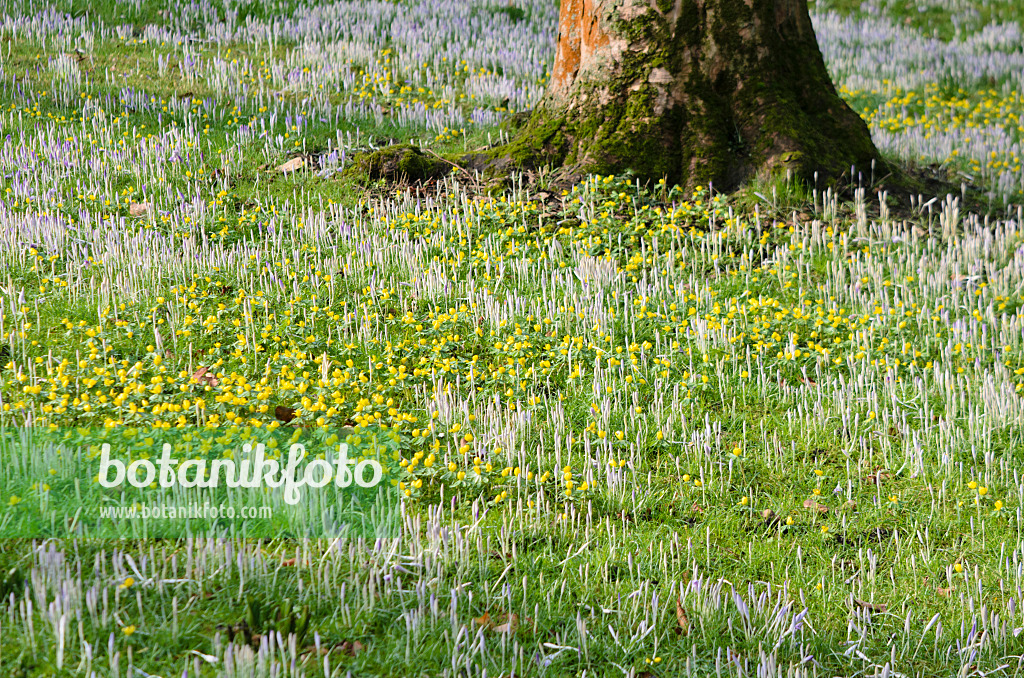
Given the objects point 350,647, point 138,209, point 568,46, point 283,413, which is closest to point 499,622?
point 350,647

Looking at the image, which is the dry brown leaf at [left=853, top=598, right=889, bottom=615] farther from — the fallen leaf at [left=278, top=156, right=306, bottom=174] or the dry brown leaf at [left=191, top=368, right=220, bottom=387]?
the fallen leaf at [left=278, top=156, right=306, bottom=174]

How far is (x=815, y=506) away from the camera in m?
3.83

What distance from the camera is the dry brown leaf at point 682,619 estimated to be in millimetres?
3049

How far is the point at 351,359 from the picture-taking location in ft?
16.0

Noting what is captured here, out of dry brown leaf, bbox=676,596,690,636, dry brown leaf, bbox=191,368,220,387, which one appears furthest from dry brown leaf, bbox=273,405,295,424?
dry brown leaf, bbox=676,596,690,636

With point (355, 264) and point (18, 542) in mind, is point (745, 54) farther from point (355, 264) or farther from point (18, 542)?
point (18, 542)

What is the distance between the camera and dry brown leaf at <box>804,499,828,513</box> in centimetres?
381

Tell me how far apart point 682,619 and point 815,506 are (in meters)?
1.08

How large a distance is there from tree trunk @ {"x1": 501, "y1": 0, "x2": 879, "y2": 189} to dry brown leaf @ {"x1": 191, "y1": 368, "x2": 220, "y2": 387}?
3533 millimetres

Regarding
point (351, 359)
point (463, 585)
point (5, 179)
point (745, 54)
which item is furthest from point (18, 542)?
point (745, 54)

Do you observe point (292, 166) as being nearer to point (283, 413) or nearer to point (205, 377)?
point (205, 377)

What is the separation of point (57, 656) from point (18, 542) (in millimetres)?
829

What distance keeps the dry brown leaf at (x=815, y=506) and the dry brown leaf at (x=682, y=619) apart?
1009 millimetres

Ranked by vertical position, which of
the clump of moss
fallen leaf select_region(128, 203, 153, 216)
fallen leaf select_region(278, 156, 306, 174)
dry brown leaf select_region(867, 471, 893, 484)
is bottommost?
dry brown leaf select_region(867, 471, 893, 484)
